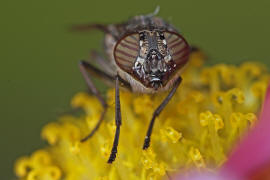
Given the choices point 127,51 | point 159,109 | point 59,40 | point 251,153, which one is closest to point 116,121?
point 159,109

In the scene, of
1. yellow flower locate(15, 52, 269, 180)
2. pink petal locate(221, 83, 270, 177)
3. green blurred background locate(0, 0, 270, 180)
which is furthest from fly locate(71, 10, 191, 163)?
green blurred background locate(0, 0, 270, 180)

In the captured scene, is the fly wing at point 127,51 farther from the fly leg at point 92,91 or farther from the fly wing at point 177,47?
the fly leg at point 92,91

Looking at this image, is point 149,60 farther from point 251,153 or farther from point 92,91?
point 251,153

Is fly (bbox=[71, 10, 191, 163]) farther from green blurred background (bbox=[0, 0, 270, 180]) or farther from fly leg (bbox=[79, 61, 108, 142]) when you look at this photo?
green blurred background (bbox=[0, 0, 270, 180])

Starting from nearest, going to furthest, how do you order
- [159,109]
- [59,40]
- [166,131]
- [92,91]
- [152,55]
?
1. [152,55]
2. [159,109]
3. [166,131]
4. [92,91]
5. [59,40]

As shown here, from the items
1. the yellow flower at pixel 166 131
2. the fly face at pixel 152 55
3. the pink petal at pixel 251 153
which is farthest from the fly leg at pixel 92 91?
the pink petal at pixel 251 153

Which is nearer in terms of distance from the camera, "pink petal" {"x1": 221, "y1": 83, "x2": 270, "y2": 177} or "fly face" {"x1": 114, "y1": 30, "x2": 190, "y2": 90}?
"pink petal" {"x1": 221, "y1": 83, "x2": 270, "y2": 177}

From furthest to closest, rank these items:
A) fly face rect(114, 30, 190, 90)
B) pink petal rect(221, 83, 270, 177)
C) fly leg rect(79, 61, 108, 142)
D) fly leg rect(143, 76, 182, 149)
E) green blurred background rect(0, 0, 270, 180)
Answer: green blurred background rect(0, 0, 270, 180)
fly leg rect(79, 61, 108, 142)
fly leg rect(143, 76, 182, 149)
fly face rect(114, 30, 190, 90)
pink petal rect(221, 83, 270, 177)
